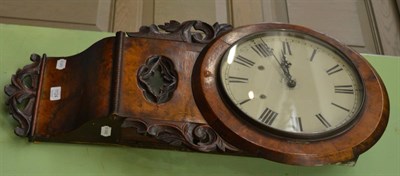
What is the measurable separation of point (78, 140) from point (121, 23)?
49 cm

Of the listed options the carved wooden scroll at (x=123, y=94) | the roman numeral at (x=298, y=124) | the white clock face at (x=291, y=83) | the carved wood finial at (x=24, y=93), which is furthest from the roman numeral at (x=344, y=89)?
the carved wood finial at (x=24, y=93)

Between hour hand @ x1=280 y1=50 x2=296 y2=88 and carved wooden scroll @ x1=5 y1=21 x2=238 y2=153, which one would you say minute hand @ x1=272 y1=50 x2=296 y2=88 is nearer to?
hour hand @ x1=280 y1=50 x2=296 y2=88

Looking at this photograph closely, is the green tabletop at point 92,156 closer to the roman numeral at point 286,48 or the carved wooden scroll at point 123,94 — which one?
the carved wooden scroll at point 123,94

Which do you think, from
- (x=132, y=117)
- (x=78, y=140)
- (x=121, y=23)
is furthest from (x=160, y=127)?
(x=121, y=23)

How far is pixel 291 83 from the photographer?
3.48ft

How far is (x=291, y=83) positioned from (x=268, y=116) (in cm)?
11

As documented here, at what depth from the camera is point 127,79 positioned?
1.02 meters

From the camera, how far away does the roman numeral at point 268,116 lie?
3.21 feet

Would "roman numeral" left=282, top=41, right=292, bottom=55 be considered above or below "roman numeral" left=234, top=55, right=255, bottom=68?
above

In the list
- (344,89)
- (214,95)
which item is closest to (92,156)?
(214,95)

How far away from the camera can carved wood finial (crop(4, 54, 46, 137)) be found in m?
1.08

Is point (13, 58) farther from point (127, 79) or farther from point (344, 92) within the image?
point (344, 92)

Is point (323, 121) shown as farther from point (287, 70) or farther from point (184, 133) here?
point (184, 133)

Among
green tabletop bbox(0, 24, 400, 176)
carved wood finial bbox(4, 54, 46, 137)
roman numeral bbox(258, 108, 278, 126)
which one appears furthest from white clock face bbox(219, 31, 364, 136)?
carved wood finial bbox(4, 54, 46, 137)
